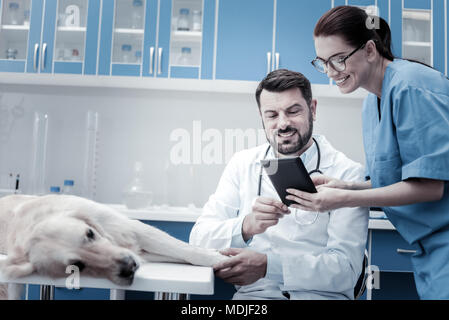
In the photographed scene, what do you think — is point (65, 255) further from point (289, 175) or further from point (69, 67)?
point (69, 67)

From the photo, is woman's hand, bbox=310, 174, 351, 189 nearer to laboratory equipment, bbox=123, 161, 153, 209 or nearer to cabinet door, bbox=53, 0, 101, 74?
laboratory equipment, bbox=123, 161, 153, 209

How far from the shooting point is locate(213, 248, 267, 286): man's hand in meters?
0.78

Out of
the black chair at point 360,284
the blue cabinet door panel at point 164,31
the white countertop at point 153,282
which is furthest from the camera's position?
the blue cabinet door panel at point 164,31

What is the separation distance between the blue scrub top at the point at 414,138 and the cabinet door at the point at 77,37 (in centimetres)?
160

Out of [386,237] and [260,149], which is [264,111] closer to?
[260,149]

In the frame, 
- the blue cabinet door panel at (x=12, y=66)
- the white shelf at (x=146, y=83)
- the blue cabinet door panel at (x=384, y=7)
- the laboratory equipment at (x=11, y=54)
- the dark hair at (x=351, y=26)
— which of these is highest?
the blue cabinet door panel at (x=384, y=7)

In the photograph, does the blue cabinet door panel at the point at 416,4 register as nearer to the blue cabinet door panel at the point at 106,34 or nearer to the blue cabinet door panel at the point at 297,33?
the blue cabinet door panel at the point at 297,33

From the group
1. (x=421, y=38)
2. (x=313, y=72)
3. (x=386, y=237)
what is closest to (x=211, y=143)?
(x=313, y=72)

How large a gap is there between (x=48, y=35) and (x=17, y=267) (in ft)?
5.56

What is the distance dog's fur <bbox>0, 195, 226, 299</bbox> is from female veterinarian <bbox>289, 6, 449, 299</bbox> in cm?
31

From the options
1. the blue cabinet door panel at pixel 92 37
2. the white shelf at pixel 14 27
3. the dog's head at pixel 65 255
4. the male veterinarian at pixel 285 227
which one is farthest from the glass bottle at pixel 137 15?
the dog's head at pixel 65 255

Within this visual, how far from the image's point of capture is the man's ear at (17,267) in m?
0.58

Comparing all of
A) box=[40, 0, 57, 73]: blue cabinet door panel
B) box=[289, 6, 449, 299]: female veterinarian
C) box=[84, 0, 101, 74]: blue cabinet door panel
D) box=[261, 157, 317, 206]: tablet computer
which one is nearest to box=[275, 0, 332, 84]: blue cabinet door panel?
box=[84, 0, 101, 74]: blue cabinet door panel
